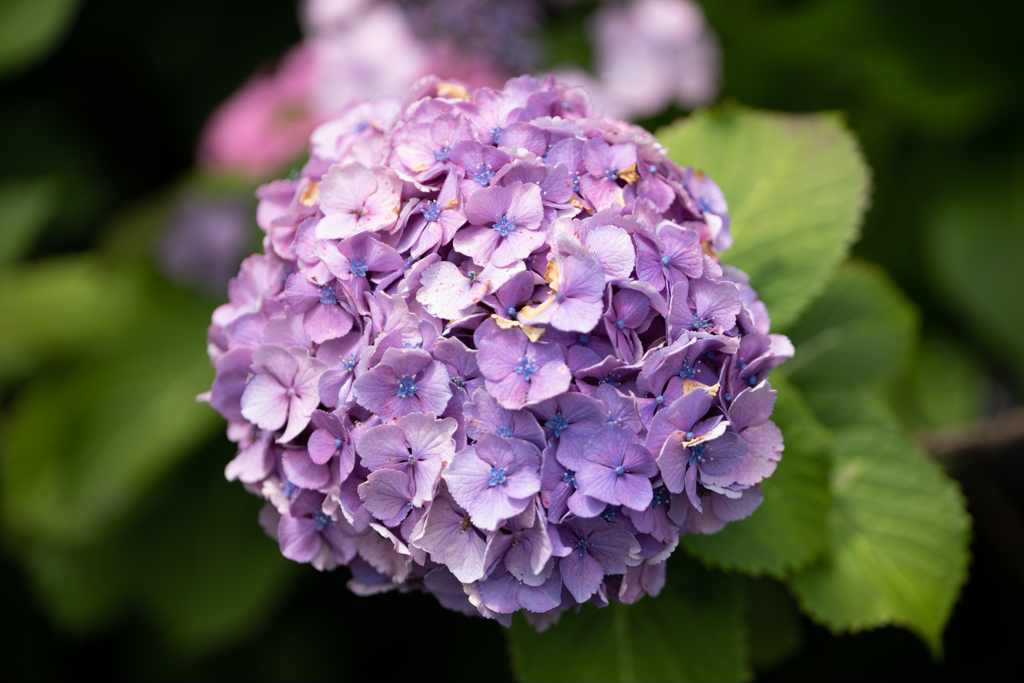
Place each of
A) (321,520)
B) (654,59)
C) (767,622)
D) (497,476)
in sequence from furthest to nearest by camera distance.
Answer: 1. (654,59)
2. (767,622)
3. (321,520)
4. (497,476)

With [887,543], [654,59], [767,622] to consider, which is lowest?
[767,622]

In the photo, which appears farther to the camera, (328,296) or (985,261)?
(985,261)

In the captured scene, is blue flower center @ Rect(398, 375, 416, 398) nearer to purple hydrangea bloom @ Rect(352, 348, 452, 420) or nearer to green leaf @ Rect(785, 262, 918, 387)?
purple hydrangea bloom @ Rect(352, 348, 452, 420)

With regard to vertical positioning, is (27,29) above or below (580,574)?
above

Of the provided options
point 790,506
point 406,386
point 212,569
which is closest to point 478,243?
point 406,386

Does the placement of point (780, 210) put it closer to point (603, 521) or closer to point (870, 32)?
point (603, 521)

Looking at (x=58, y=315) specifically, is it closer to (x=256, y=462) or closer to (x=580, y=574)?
(x=256, y=462)

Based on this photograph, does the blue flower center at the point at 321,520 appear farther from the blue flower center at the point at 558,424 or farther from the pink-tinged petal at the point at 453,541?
the blue flower center at the point at 558,424
